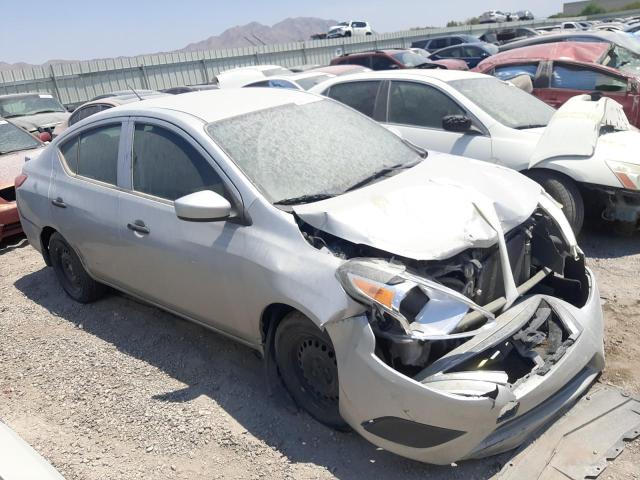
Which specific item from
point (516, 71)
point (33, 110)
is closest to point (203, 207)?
point (516, 71)

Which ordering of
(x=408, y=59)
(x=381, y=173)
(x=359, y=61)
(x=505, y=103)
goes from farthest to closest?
(x=359, y=61) → (x=408, y=59) → (x=505, y=103) → (x=381, y=173)

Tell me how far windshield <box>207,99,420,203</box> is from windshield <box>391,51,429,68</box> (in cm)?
1331

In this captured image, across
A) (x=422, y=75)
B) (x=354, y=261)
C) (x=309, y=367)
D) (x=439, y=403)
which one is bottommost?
(x=309, y=367)

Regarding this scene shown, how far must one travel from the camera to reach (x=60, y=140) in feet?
16.0

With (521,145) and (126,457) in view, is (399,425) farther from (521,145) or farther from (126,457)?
(521,145)

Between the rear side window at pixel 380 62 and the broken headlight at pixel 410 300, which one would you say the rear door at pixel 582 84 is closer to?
the broken headlight at pixel 410 300

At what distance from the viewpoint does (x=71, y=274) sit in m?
5.13

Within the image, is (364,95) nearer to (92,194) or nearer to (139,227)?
(92,194)

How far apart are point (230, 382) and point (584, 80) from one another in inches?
267

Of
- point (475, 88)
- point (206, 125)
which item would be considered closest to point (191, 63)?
point (475, 88)

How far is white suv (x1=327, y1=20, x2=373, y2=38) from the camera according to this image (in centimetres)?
3619

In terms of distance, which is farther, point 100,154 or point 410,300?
point 100,154

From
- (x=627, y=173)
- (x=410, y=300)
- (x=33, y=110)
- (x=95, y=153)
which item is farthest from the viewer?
(x=33, y=110)

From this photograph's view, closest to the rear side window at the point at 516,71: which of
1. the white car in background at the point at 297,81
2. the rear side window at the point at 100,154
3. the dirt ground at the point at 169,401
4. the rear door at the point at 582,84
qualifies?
the rear door at the point at 582,84
